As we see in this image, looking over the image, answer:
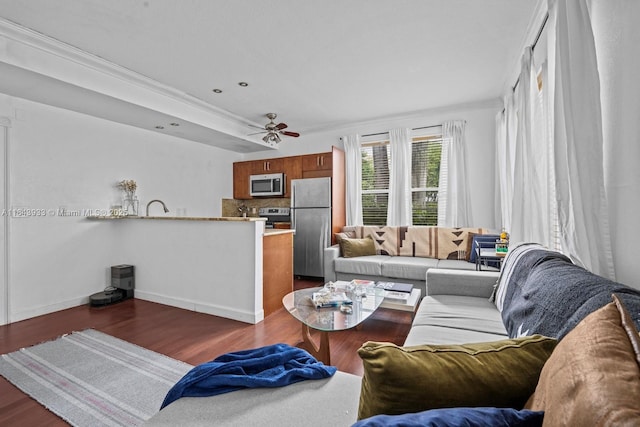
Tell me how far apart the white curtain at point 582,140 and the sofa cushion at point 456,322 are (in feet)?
2.00

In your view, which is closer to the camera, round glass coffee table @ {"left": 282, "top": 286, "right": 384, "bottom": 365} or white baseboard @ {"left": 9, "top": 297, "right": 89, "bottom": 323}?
round glass coffee table @ {"left": 282, "top": 286, "right": 384, "bottom": 365}

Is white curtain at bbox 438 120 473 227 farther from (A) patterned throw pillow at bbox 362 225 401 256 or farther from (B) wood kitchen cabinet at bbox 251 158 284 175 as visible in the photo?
(B) wood kitchen cabinet at bbox 251 158 284 175

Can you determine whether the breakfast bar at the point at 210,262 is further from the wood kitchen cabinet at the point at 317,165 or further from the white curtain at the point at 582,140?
the white curtain at the point at 582,140

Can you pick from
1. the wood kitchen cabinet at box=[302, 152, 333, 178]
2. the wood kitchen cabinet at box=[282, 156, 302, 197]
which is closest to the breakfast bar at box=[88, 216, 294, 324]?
the wood kitchen cabinet at box=[302, 152, 333, 178]

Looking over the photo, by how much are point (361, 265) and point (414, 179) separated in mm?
1828

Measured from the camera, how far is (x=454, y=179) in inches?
170

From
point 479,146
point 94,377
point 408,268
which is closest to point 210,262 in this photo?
point 94,377

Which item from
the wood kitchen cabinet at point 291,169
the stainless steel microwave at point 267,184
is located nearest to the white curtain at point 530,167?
the wood kitchen cabinet at point 291,169

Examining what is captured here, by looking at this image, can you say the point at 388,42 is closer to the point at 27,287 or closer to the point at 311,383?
the point at 311,383

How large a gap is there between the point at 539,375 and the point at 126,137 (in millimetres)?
4892

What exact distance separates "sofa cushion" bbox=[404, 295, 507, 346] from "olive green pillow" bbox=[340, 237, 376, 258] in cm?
181

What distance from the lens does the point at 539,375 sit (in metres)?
0.71

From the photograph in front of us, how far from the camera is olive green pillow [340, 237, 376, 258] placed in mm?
4070

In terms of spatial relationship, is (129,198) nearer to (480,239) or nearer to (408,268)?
(408,268)
